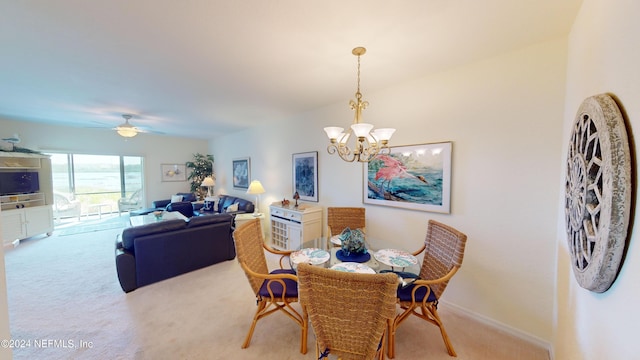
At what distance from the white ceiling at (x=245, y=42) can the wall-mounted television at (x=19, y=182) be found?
2.20 metres

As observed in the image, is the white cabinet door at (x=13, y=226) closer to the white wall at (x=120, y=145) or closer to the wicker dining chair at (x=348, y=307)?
the white wall at (x=120, y=145)

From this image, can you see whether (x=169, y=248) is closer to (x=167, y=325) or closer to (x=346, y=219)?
(x=167, y=325)

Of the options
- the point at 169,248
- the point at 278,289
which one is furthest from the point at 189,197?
the point at 278,289

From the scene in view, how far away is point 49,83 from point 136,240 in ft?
7.28

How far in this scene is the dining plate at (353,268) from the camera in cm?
170

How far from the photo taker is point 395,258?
2006 mm

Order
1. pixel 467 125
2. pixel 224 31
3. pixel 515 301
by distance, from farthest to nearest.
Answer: pixel 467 125 → pixel 515 301 → pixel 224 31

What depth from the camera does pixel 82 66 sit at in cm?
226

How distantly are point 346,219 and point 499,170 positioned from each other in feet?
5.69

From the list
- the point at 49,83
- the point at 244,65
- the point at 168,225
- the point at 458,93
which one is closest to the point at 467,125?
the point at 458,93

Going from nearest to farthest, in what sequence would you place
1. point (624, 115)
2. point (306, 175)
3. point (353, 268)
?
point (624, 115) → point (353, 268) → point (306, 175)

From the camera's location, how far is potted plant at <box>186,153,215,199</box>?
701 centimetres

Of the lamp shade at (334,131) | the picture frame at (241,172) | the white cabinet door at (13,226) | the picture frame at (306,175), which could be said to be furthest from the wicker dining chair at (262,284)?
the white cabinet door at (13,226)

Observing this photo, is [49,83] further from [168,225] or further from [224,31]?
[224,31]
